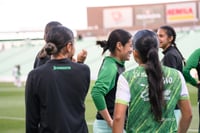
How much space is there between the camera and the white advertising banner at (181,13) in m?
49.7

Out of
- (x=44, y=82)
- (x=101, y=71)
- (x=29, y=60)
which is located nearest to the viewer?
(x=44, y=82)

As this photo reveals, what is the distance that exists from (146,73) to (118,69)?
1.02 metres

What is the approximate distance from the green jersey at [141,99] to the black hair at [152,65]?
0.04 m

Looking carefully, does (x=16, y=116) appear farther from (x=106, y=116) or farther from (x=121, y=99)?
(x=121, y=99)

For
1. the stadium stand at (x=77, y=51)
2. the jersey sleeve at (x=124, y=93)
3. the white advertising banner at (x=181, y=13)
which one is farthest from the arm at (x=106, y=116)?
the white advertising banner at (x=181, y=13)

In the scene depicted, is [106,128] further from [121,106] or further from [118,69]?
[121,106]

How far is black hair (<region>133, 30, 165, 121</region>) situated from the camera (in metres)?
3.41

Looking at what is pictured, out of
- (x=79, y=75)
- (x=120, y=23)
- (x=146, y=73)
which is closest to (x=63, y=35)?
(x=79, y=75)

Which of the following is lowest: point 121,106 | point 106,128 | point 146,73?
point 106,128

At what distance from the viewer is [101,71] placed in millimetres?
4426

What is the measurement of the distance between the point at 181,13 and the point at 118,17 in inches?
250

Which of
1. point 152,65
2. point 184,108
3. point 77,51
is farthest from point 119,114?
point 77,51

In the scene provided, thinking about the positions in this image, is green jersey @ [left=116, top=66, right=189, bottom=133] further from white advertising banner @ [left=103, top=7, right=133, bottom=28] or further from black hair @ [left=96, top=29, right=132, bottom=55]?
white advertising banner @ [left=103, top=7, right=133, bottom=28]

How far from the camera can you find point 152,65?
3.45 m
